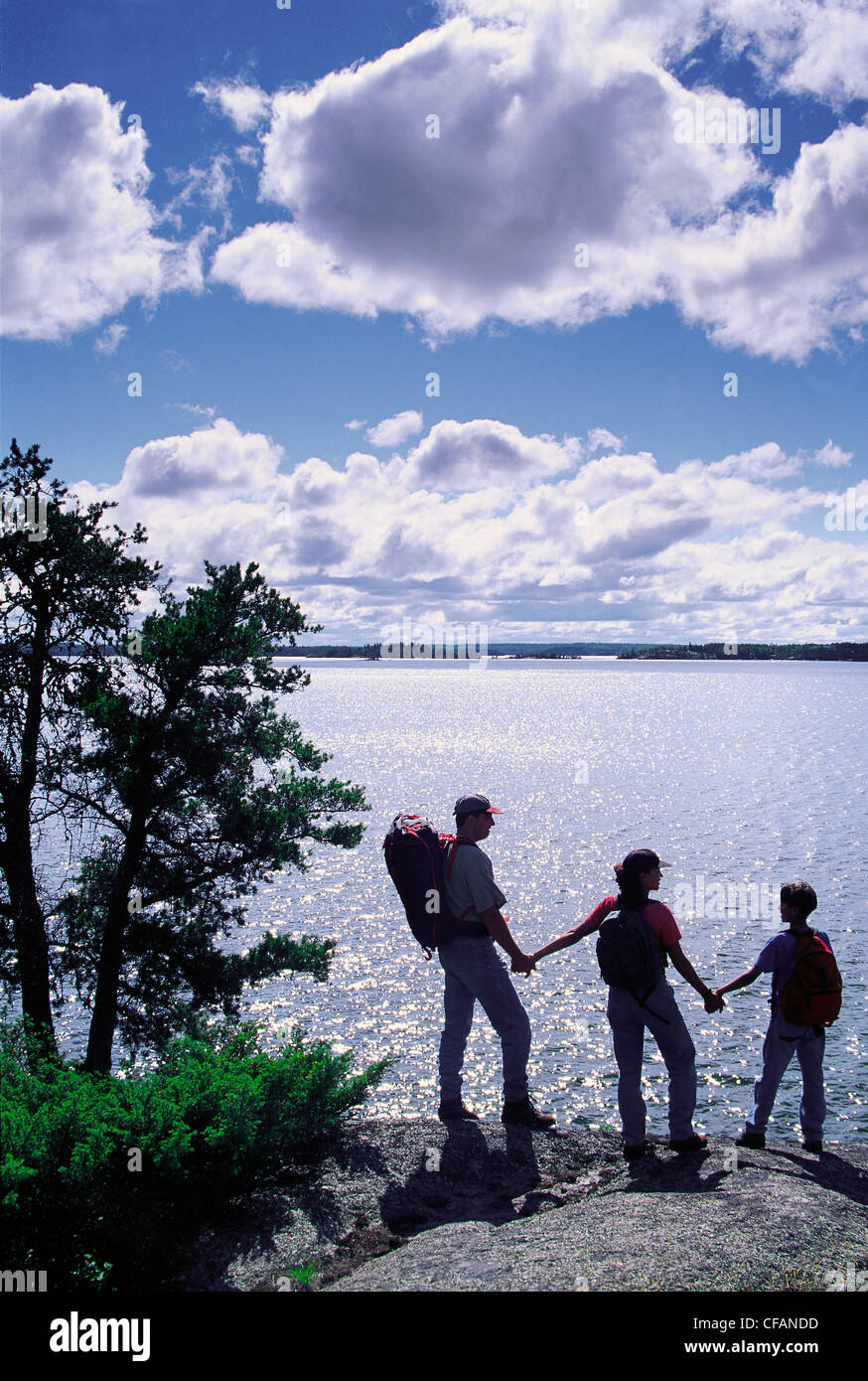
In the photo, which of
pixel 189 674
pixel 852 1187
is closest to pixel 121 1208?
pixel 852 1187

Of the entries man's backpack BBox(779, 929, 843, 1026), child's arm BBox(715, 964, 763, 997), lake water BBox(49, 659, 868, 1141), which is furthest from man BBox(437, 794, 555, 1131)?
lake water BBox(49, 659, 868, 1141)

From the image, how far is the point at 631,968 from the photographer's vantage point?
21.9 ft

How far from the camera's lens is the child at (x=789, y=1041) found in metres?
7.24

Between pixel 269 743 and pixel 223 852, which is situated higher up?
pixel 269 743

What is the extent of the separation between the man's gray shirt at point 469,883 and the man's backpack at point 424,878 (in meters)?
0.04

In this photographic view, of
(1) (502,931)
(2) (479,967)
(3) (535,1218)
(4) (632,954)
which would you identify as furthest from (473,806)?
(3) (535,1218)

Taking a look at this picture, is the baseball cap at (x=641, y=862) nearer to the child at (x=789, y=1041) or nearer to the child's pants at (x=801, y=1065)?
the child at (x=789, y=1041)

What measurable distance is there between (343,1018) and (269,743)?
9.21 metres

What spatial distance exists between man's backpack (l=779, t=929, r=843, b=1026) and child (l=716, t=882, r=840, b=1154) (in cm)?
6

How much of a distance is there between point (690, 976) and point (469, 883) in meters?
2.09

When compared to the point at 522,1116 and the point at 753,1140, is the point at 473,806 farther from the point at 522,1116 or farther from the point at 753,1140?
the point at 753,1140

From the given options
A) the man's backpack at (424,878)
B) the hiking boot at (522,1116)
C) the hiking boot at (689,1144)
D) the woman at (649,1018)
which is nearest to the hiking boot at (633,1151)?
the woman at (649,1018)

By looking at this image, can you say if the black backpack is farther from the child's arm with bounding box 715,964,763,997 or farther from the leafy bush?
the leafy bush

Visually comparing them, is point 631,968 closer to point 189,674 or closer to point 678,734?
point 189,674
